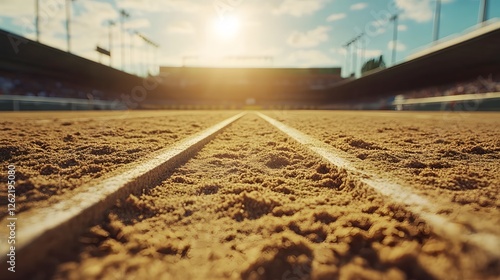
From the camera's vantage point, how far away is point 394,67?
1130 inches

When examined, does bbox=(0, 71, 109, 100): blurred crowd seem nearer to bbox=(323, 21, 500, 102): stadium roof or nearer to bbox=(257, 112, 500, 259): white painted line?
bbox=(257, 112, 500, 259): white painted line

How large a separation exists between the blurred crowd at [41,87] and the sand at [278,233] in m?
37.8

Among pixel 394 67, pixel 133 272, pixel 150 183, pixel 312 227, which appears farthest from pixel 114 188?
pixel 394 67

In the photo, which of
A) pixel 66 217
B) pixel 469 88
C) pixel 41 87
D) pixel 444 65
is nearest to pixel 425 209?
pixel 66 217

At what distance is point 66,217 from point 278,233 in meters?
1.02

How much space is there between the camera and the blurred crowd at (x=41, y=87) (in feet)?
107

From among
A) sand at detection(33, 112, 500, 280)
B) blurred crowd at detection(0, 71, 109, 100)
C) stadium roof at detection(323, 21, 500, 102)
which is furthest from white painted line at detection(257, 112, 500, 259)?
blurred crowd at detection(0, 71, 109, 100)

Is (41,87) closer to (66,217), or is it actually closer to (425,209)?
(66,217)

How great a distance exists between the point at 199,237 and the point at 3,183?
166 centimetres

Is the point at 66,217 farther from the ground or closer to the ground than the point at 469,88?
closer to the ground

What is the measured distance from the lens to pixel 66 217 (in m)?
1.31

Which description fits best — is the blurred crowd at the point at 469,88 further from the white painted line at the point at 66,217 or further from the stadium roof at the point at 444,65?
the white painted line at the point at 66,217

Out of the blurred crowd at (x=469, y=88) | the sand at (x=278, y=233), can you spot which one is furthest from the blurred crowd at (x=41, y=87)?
the blurred crowd at (x=469, y=88)

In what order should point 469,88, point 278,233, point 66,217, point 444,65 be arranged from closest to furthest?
point 66,217
point 278,233
point 444,65
point 469,88
